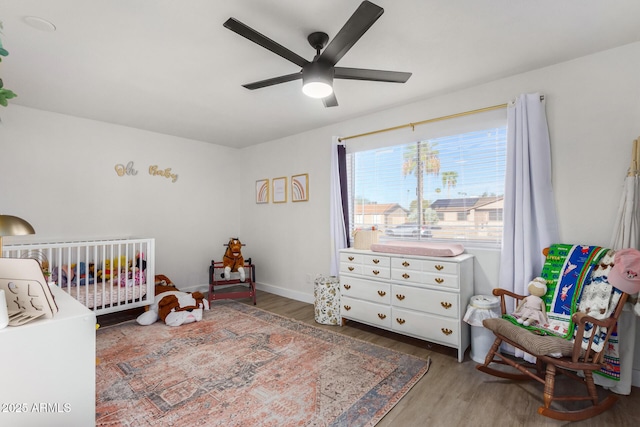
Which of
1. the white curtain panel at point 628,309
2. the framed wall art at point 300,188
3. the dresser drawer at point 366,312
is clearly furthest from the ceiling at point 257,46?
the dresser drawer at point 366,312

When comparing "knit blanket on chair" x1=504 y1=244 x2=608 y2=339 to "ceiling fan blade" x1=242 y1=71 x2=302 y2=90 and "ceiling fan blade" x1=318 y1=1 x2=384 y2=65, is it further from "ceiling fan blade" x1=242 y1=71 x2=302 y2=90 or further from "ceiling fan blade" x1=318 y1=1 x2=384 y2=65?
"ceiling fan blade" x1=242 y1=71 x2=302 y2=90

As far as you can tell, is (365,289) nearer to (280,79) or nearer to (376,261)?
(376,261)

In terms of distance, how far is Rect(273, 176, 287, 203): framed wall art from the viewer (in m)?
4.53

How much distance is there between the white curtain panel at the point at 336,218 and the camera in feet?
12.1

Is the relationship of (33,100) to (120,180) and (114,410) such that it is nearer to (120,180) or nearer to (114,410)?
(120,180)

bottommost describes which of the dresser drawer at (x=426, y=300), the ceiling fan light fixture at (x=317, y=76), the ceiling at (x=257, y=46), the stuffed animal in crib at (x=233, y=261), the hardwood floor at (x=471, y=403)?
the hardwood floor at (x=471, y=403)

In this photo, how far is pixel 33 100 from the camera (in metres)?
3.09

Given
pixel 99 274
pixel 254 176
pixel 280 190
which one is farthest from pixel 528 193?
pixel 99 274

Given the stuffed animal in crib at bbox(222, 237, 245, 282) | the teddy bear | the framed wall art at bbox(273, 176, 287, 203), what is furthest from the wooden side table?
the framed wall art at bbox(273, 176, 287, 203)

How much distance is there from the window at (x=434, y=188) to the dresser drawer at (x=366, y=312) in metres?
0.81

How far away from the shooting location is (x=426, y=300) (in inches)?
105

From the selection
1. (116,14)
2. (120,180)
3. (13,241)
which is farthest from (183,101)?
(13,241)

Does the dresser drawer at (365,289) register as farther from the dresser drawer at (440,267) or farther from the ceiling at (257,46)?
the ceiling at (257,46)

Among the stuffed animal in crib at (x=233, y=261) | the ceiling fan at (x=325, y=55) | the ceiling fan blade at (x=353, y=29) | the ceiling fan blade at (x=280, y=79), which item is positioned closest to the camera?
the ceiling fan blade at (x=353, y=29)
